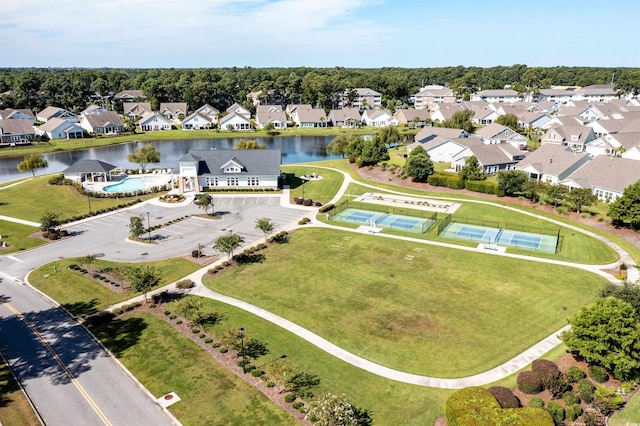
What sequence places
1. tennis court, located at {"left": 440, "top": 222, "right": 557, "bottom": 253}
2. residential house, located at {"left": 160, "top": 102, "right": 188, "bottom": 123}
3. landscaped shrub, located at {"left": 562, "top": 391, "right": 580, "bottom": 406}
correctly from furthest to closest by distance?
residential house, located at {"left": 160, "top": 102, "right": 188, "bottom": 123} → tennis court, located at {"left": 440, "top": 222, "right": 557, "bottom": 253} → landscaped shrub, located at {"left": 562, "top": 391, "right": 580, "bottom": 406}

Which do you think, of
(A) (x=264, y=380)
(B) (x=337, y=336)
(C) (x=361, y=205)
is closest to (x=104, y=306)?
(A) (x=264, y=380)

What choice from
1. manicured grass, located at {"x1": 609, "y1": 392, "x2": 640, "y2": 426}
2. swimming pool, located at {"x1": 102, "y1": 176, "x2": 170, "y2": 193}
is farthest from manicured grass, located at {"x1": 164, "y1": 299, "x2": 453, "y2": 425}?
swimming pool, located at {"x1": 102, "y1": 176, "x2": 170, "y2": 193}

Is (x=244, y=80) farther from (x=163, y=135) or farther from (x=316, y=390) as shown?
(x=316, y=390)

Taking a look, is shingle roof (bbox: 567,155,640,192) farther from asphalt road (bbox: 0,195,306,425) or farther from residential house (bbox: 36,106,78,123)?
residential house (bbox: 36,106,78,123)

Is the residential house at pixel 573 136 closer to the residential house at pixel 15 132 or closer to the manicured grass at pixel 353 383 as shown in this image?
the manicured grass at pixel 353 383

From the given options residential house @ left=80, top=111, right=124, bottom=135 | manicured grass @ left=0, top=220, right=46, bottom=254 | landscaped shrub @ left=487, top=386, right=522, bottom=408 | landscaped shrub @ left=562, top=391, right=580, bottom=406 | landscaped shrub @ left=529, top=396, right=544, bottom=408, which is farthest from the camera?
residential house @ left=80, top=111, right=124, bottom=135

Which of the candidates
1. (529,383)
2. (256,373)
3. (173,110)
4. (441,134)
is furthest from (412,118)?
(256,373)

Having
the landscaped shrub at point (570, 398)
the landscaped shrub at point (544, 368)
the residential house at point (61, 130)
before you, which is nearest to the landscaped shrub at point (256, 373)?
the landscaped shrub at point (544, 368)
